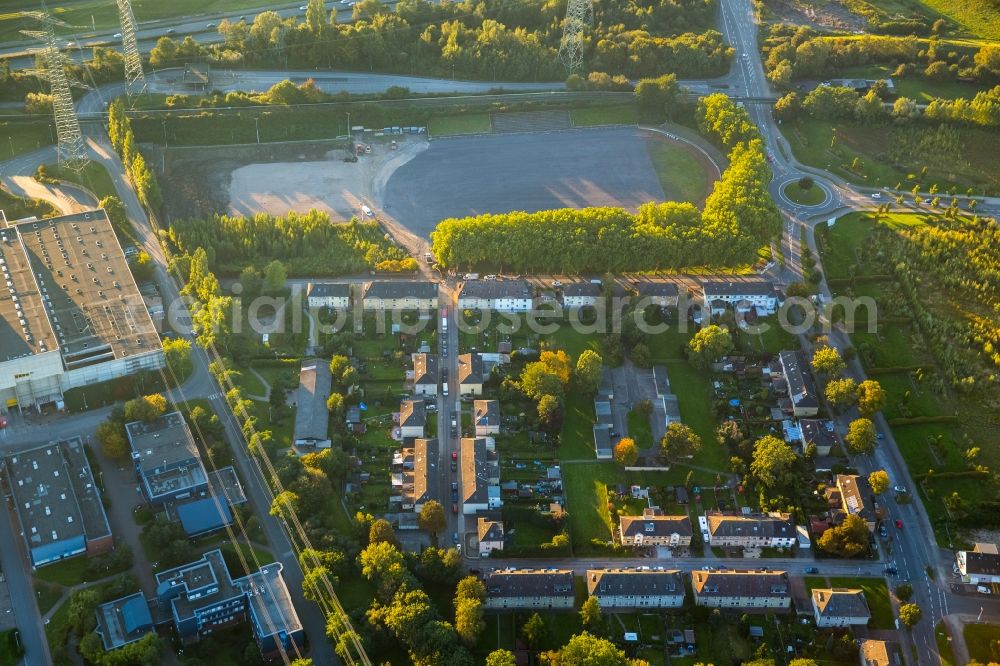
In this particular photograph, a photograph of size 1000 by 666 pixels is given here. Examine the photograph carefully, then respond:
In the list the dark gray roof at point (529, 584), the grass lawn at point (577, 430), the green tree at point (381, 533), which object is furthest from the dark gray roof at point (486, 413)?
the dark gray roof at point (529, 584)

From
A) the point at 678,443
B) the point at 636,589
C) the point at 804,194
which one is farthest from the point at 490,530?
the point at 804,194

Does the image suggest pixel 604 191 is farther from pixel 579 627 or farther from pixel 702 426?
pixel 579 627

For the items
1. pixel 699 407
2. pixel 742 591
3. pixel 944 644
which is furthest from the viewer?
pixel 699 407

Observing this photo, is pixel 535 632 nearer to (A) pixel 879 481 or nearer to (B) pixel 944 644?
(B) pixel 944 644

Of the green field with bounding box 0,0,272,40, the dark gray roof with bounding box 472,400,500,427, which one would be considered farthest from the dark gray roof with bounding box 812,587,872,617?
the green field with bounding box 0,0,272,40

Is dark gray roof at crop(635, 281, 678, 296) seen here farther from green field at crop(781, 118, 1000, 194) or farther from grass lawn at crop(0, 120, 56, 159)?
grass lawn at crop(0, 120, 56, 159)

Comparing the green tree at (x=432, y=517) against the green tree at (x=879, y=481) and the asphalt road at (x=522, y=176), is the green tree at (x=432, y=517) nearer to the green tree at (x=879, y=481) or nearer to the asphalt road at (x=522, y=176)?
the green tree at (x=879, y=481)
